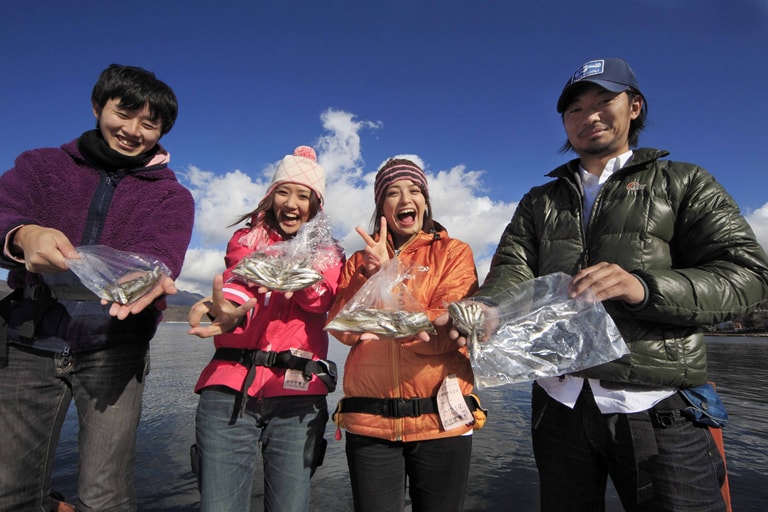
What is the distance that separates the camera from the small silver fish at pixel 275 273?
240 cm

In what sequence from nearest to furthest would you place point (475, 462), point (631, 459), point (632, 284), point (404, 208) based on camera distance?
point (632, 284) → point (631, 459) → point (404, 208) → point (475, 462)

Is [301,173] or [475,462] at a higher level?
[301,173]

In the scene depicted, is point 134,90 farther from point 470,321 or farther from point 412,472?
point 412,472

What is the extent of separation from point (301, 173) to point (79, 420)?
2126 mm

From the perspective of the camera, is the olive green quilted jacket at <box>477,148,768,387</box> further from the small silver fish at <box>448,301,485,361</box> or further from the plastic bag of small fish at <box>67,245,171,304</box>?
the plastic bag of small fish at <box>67,245,171,304</box>

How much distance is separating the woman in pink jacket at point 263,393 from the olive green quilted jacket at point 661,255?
1.27 m

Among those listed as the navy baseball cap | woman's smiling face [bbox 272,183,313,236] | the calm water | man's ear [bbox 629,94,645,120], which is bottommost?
the calm water

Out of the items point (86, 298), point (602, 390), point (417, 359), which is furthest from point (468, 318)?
point (86, 298)

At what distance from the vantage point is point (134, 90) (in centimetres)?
255

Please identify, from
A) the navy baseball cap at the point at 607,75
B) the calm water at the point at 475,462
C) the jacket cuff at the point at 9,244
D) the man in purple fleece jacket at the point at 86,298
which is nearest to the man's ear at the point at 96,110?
the man in purple fleece jacket at the point at 86,298

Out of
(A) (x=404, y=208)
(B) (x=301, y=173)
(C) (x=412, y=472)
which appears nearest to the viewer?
(C) (x=412, y=472)

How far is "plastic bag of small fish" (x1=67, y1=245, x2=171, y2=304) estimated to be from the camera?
211cm

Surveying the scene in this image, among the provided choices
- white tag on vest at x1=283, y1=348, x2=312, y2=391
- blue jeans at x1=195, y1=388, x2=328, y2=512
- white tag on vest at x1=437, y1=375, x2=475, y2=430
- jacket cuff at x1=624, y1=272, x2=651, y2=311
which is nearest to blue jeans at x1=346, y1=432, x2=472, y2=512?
white tag on vest at x1=437, y1=375, x2=475, y2=430

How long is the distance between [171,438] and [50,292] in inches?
210
